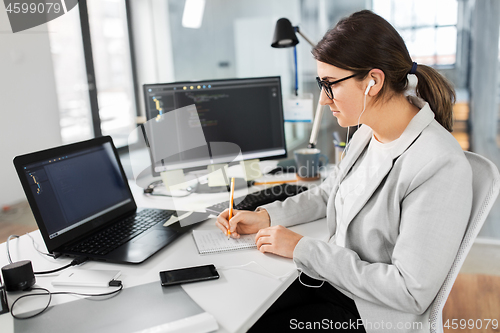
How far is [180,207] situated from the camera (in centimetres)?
142

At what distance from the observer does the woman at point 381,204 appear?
0.83 metres

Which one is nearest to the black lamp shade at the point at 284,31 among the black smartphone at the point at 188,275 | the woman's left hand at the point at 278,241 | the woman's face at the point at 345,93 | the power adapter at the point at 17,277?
the woman's face at the point at 345,93

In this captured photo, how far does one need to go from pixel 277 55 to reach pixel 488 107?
4.87 ft

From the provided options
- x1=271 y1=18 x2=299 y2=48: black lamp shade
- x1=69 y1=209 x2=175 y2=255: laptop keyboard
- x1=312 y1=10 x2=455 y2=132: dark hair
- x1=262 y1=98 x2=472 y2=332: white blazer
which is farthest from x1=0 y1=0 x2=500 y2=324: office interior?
x1=262 y1=98 x2=472 y2=332: white blazer

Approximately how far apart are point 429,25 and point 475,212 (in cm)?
177

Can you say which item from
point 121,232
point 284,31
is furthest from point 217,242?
point 284,31

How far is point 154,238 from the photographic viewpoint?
1.12 m

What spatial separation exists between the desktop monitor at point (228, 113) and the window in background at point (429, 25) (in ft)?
3.51

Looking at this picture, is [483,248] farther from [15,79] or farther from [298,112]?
[15,79]

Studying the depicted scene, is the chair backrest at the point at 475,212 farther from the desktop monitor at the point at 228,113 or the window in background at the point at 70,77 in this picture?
the window in background at the point at 70,77

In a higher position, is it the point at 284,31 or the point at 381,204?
the point at 284,31

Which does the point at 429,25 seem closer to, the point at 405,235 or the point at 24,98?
the point at 405,235

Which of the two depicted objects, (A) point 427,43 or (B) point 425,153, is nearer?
(B) point 425,153

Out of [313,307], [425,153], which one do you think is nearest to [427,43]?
[425,153]
